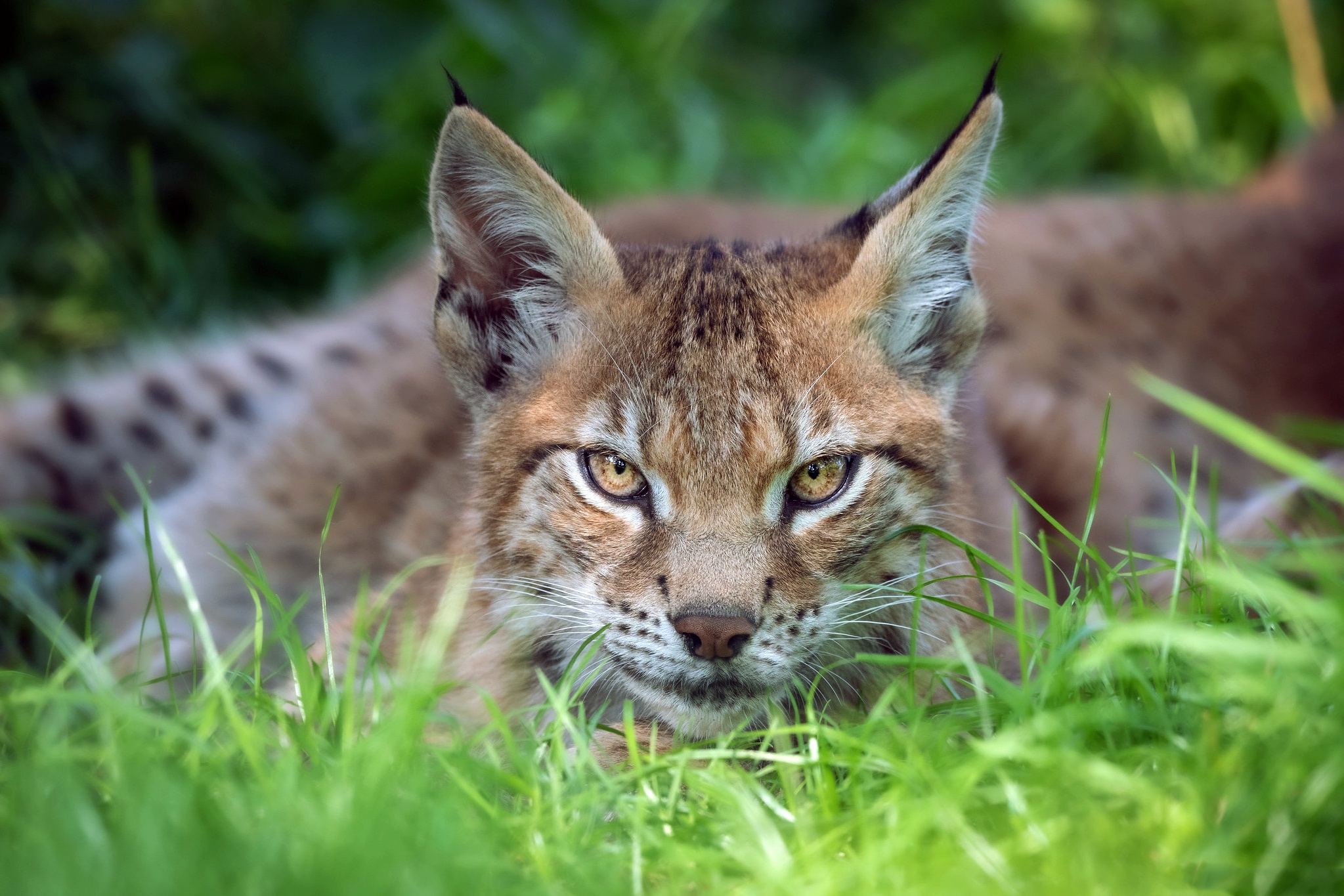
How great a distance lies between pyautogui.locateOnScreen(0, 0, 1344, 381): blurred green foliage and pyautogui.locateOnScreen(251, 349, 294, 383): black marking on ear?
916mm

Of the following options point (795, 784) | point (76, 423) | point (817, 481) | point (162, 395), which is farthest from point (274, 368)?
point (795, 784)

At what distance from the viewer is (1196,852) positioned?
1.66m

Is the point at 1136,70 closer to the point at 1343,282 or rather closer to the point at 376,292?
the point at 1343,282

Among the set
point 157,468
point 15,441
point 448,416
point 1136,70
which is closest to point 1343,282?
point 1136,70

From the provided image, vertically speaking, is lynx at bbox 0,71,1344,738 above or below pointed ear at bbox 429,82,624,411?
below

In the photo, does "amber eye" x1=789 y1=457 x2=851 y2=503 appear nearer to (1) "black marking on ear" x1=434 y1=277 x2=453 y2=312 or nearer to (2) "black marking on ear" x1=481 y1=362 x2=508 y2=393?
(2) "black marking on ear" x1=481 y1=362 x2=508 y2=393

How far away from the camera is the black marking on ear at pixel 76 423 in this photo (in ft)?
12.9

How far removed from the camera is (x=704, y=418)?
7.47 feet

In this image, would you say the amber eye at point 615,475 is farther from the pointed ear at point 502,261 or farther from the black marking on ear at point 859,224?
the black marking on ear at point 859,224

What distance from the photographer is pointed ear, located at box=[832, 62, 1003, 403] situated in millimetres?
2400

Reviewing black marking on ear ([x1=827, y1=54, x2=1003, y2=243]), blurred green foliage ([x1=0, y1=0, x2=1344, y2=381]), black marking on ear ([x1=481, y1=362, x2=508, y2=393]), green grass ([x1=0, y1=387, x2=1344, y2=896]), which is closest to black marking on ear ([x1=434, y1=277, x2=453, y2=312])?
black marking on ear ([x1=481, y1=362, x2=508, y2=393])

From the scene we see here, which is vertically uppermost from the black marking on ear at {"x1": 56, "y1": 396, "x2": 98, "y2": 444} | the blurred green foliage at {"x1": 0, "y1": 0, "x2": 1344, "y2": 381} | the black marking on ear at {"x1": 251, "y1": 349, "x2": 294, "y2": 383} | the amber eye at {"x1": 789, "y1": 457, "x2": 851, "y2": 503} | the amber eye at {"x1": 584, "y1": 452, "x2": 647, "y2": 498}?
the blurred green foliage at {"x1": 0, "y1": 0, "x2": 1344, "y2": 381}

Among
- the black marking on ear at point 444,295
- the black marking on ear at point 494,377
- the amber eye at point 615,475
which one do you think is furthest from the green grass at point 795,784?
the black marking on ear at point 444,295

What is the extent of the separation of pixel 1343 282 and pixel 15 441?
4.42 metres
